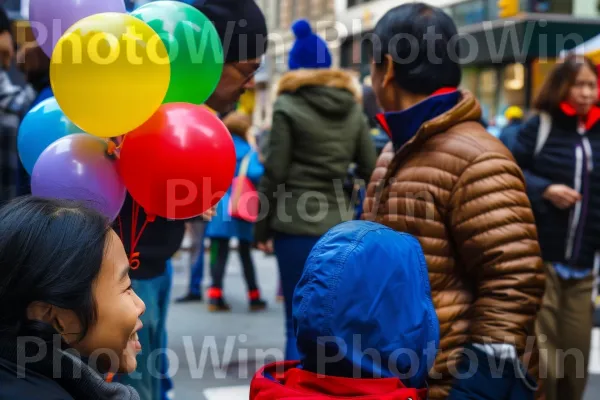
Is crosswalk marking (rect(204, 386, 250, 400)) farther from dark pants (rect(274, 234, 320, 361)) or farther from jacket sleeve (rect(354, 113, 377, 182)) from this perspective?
jacket sleeve (rect(354, 113, 377, 182))

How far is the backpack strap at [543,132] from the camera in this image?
4332 mm

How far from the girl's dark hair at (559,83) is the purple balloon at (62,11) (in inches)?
99.6

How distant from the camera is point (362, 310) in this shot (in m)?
1.80

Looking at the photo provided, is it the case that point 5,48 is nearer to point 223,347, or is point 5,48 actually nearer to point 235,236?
point 223,347

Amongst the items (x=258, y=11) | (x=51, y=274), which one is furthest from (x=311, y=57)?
(x=51, y=274)

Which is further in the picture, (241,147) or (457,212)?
(241,147)

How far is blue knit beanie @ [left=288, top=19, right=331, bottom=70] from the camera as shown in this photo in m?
5.05

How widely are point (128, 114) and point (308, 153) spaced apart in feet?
8.79

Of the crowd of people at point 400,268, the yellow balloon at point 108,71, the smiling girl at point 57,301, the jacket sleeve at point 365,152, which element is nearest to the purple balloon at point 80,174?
the yellow balloon at point 108,71

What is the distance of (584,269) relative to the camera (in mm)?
4223

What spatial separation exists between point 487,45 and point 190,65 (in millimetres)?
20283

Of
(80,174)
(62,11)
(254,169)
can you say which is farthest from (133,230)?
(254,169)

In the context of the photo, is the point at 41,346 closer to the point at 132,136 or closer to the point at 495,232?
the point at 132,136

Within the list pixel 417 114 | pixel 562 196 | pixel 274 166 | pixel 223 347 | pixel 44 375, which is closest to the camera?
pixel 44 375
